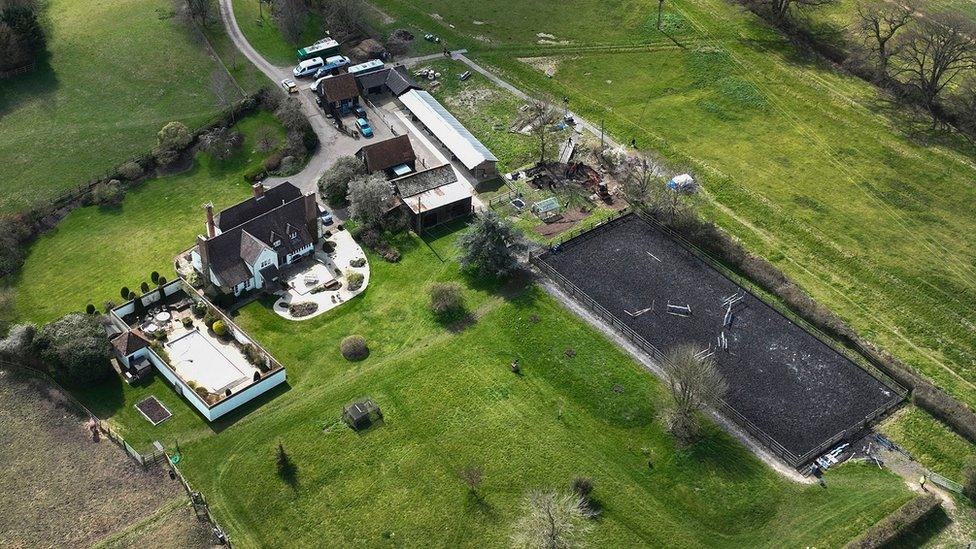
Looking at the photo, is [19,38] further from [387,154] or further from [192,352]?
[192,352]

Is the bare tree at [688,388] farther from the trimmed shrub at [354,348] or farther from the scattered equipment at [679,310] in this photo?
the trimmed shrub at [354,348]

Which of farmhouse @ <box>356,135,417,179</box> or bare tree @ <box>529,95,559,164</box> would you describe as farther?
bare tree @ <box>529,95,559,164</box>

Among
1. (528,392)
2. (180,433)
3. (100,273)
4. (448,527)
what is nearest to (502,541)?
(448,527)

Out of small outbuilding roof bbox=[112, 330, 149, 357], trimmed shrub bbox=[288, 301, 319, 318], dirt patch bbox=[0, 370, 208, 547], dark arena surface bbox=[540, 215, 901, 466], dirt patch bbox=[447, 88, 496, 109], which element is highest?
dirt patch bbox=[447, 88, 496, 109]

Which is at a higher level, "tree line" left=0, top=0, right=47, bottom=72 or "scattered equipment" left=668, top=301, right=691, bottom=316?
"tree line" left=0, top=0, right=47, bottom=72

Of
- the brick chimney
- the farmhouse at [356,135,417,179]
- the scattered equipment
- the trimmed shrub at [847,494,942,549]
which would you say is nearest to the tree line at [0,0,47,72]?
the brick chimney

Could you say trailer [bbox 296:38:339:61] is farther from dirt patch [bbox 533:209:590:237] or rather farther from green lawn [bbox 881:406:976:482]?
green lawn [bbox 881:406:976:482]

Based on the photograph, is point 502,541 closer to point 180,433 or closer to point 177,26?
point 180,433
